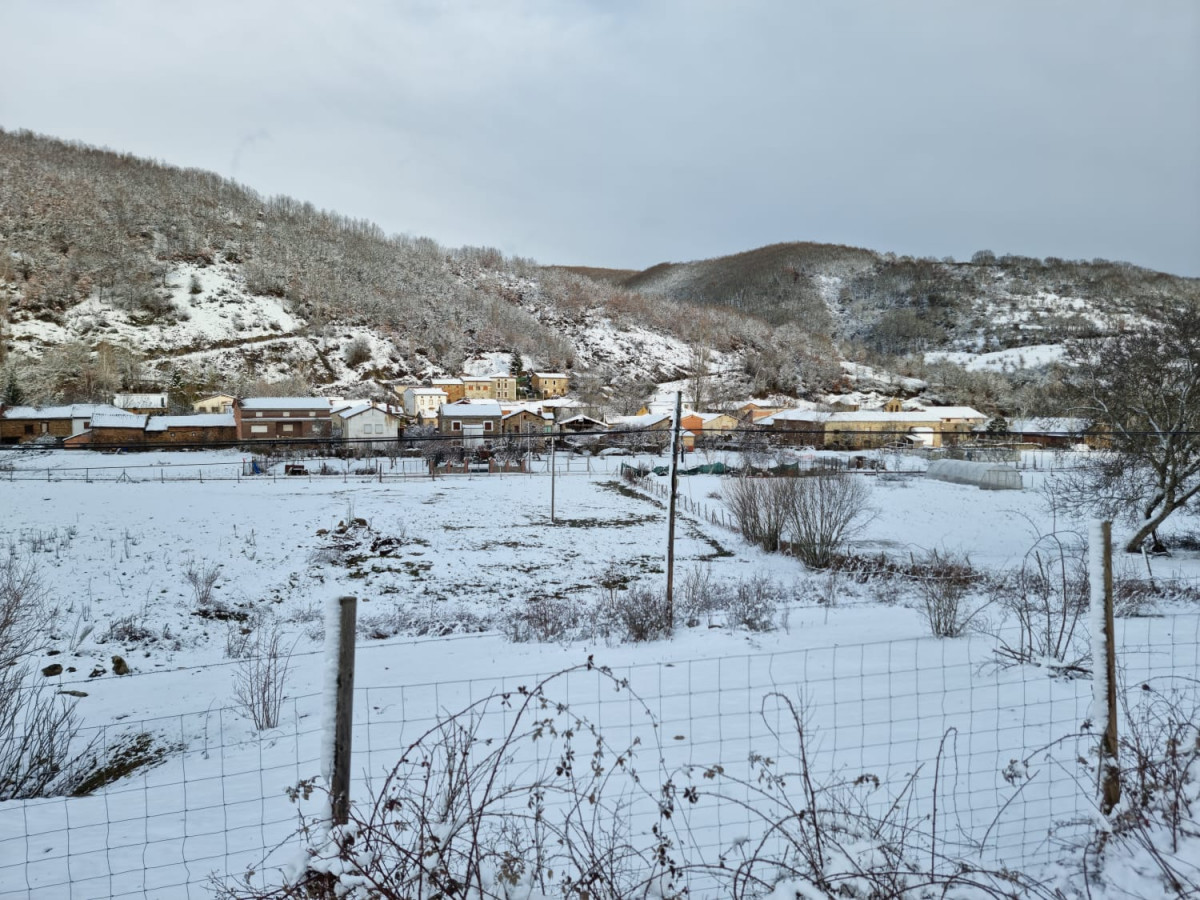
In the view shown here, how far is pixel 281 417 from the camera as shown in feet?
175

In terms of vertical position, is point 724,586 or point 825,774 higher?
point 825,774

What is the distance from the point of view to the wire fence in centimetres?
309

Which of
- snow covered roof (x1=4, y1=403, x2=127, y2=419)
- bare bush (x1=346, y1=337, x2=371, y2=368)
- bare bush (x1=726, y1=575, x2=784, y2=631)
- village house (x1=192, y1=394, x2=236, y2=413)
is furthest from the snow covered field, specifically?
bare bush (x1=346, y1=337, x2=371, y2=368)

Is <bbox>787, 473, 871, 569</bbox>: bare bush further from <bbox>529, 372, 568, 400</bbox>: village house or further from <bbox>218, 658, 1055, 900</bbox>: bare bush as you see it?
<bbox>529, 372, 568, 400</bbox>: village house

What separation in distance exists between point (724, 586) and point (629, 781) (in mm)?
9650

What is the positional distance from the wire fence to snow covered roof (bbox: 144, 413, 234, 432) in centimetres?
5344

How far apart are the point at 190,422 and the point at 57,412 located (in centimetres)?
1003

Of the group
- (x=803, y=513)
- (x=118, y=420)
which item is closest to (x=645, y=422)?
(x=803, y=513)

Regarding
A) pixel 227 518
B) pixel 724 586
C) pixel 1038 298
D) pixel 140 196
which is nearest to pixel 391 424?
pixel 227 518

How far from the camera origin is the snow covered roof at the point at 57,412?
48.7m

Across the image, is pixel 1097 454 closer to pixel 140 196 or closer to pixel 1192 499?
pixel 1192 499

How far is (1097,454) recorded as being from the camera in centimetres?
2034

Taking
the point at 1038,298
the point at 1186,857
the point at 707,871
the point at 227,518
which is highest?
the point at 1038,298

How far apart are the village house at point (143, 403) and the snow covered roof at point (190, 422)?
8561 millimetres
